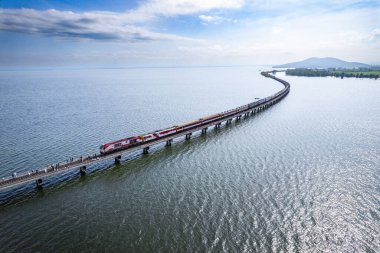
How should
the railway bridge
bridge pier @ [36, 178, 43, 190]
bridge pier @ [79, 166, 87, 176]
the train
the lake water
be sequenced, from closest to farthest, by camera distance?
the lake water → the railway bridge → bridge pier @ [36, 178, 43, 190] → bridge pier @ [79, 166, 87, 176] → the train

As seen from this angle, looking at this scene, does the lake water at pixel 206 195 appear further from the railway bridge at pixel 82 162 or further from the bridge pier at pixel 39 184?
the railway bridge at pixel 82 162

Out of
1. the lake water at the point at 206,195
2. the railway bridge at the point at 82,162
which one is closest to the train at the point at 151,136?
the railway bridge at the point at 82,162

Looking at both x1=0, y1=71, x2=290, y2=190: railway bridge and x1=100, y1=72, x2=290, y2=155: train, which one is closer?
x1=0, y1=71, x2=290, y2=190: railway bridge

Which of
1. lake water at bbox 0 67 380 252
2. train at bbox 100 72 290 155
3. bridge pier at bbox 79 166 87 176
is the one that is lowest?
lake water at bbox 0 67 380 252

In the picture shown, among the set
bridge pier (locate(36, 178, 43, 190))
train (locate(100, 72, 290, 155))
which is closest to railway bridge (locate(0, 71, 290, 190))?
bridge pier (locate(36, 178, 43, 190))

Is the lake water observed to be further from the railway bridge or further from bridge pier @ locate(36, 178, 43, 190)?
the railway bridge

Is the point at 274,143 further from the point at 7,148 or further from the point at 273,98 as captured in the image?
the point at 273,98

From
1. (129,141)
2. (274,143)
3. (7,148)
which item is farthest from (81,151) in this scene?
(274,143)

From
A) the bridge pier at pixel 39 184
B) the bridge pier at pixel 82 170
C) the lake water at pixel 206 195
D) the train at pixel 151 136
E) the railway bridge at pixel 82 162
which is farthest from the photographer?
the train at pixel 151 136

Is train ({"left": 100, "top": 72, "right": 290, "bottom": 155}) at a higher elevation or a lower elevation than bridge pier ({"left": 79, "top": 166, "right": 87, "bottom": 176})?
higher

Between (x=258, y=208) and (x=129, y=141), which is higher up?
(x=129, y=141)

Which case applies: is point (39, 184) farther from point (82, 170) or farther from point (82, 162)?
point (82, 162)
